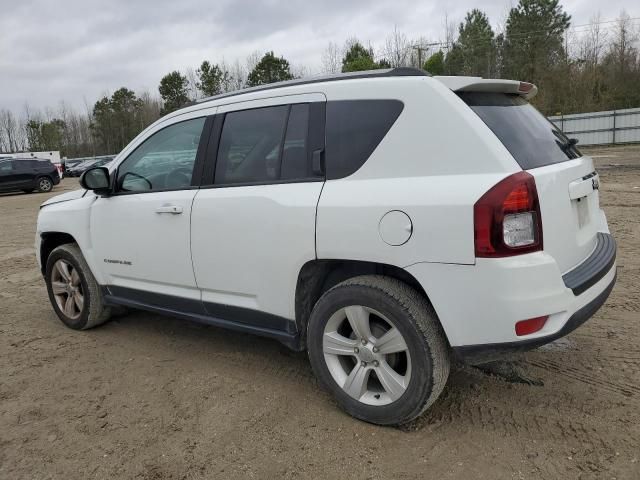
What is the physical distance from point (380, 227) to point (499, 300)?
2.17ft

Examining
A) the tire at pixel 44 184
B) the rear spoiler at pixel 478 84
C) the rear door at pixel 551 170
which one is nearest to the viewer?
the rear door at pixel 551 170

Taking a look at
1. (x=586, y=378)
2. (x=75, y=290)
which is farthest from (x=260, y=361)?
(x=586, y=378)

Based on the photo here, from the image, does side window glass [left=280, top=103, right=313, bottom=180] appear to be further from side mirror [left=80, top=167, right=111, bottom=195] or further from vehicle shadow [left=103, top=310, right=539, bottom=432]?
side mirror [left=80, top=167, right=111, bottom=195]

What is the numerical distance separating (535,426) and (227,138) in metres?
2.52

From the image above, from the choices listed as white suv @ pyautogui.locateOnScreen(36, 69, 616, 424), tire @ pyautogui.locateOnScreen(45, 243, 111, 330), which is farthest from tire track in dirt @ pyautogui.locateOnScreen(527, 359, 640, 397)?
tire @ pyautogui.locateOnScreen(45, 243, 111, 330)

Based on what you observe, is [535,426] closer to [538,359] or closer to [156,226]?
[538,359]

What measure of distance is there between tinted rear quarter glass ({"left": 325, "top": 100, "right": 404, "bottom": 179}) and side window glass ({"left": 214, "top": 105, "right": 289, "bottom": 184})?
0.38 m

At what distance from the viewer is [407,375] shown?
2.76 m

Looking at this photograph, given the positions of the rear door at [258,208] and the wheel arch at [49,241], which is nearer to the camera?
the rear door at [258,208]

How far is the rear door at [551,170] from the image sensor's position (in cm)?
259

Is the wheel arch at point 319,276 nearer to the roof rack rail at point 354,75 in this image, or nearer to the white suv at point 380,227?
the white suv at point 380,227

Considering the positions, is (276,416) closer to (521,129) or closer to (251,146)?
(251,146)

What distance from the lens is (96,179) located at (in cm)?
404

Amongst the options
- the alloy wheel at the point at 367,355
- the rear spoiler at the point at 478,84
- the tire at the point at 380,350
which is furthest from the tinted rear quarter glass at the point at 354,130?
the alloy wheel at the point at 367,355
